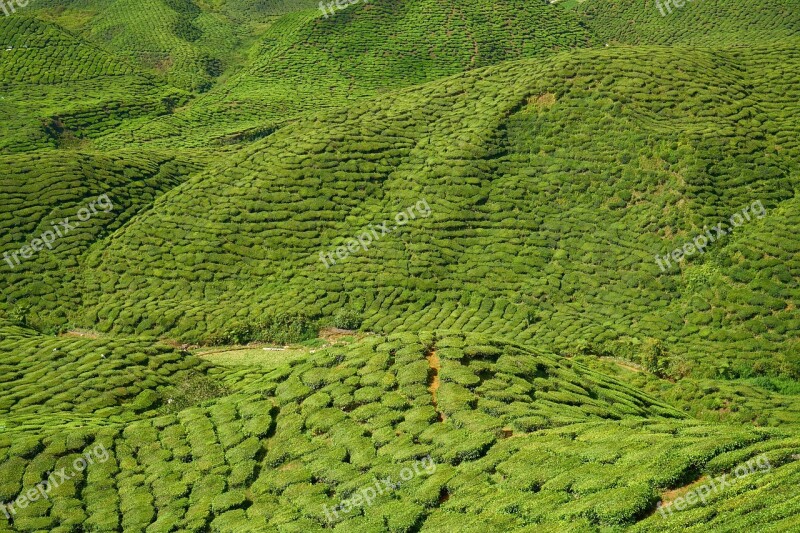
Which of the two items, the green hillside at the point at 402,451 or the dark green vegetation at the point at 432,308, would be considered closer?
the green hillside at the point at 402,451

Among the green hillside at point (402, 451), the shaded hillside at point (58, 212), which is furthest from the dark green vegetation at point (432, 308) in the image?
the shaded hillside at point (58, 212)

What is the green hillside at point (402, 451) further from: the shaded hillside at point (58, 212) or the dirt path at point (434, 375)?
the shaded hillside at point (58, 212)

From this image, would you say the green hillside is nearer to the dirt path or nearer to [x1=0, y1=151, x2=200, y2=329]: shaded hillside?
the dirt path

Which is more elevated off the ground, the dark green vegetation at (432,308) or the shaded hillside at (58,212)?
the shaded hillside at (58,212)

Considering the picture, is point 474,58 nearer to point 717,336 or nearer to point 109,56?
point 109,56

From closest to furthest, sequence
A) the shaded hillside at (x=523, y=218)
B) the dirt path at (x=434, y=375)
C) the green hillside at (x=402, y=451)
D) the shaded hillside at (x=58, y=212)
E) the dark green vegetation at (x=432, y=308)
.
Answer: the green hillside at (x=402, y=451), the dark green vegetation at (x=432, y=308), the dirt path at (x=434, y=375), the shaded hillside at (x=523, y=218), the shaded hillside at (x=58, y=212)

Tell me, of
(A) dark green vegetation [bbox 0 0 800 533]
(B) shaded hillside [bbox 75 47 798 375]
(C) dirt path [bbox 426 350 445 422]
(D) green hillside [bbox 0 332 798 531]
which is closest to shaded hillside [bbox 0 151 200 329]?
(A) dark green vegetation [bbox 0 0 800 533]

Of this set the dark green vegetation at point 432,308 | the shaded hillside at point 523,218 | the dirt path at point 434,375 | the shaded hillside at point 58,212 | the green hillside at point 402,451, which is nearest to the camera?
the green hillside at point 402,451
